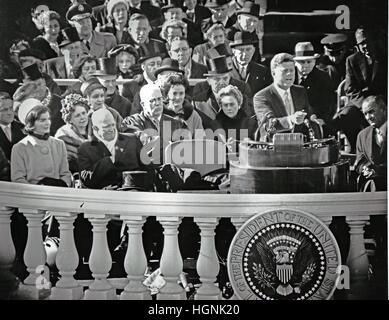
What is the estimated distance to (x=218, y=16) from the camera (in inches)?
104

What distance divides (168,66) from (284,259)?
76 cm

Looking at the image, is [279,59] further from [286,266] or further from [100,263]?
[100,263]

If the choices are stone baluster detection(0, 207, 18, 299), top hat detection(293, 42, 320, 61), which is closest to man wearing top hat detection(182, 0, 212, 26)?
top hat detection(293, 42, 320, 61)

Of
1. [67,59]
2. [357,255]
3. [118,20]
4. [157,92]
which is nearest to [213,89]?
[157,92]

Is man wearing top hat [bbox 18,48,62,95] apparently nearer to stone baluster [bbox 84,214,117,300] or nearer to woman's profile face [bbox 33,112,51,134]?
woman's profile face [bbox 33,112,51,134]

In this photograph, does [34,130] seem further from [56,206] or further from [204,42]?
[204,42]

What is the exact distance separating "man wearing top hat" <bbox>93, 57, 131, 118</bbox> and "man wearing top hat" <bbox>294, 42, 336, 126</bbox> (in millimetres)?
589

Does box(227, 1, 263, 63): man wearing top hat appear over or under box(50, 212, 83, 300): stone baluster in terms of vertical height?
over

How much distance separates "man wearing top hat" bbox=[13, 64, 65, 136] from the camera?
105 inches

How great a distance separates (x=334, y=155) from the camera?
8.70 feet

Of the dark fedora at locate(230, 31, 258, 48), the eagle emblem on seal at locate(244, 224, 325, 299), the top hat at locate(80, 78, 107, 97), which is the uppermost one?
the dark fedora at locate(230, 31, 258, 48)

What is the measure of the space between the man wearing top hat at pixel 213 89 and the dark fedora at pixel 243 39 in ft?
0.22

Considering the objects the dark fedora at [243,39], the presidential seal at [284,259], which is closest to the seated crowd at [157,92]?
the dark fedora at [243,39]

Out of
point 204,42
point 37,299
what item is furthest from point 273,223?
point 37,299
